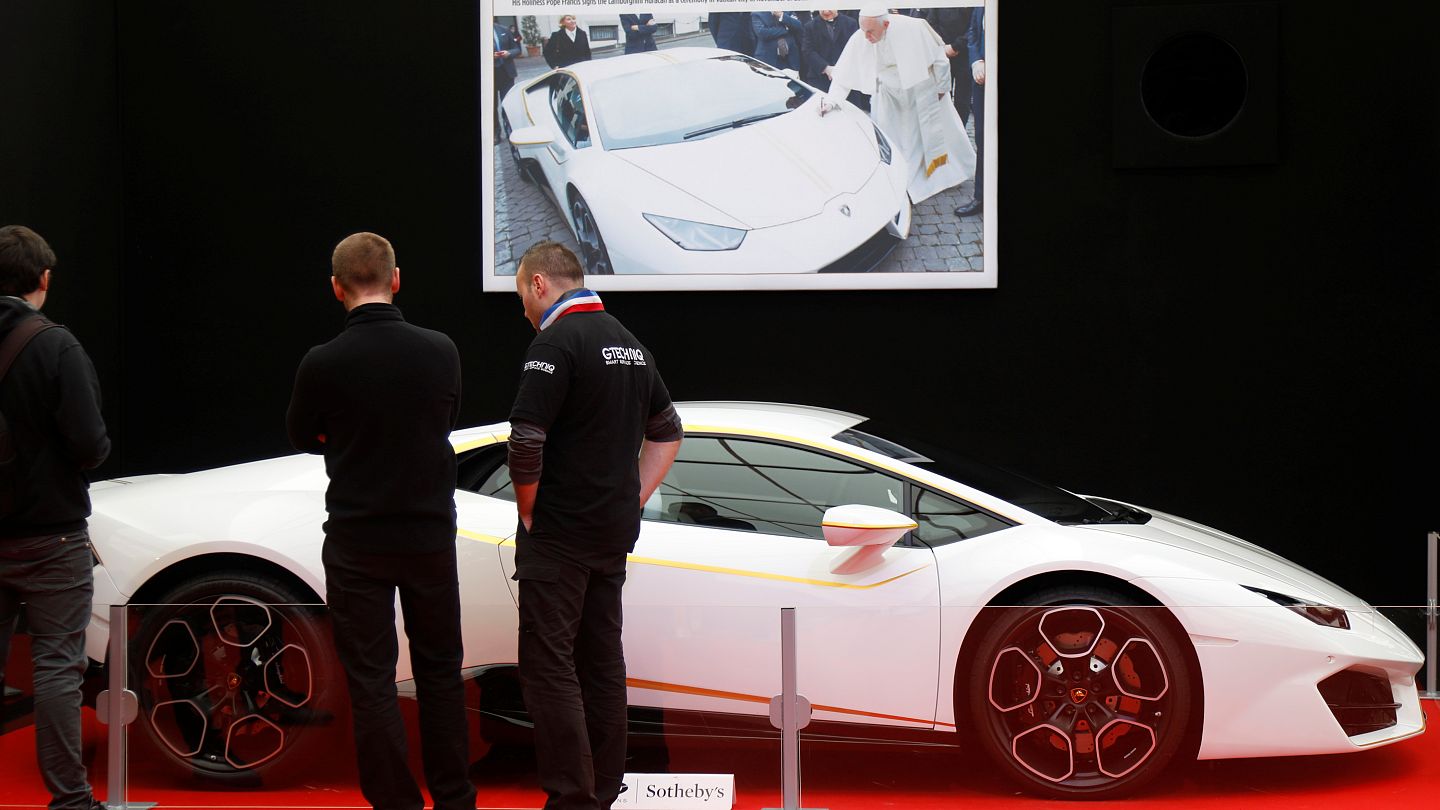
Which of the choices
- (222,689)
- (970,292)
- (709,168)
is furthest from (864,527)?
(709,168)

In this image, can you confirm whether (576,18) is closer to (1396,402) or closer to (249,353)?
(249,353)

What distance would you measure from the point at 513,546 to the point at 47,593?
3.92 ft

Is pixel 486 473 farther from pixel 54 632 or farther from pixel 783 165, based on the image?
pixel 783 165

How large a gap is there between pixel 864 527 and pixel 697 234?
3159mm

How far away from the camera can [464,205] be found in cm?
663

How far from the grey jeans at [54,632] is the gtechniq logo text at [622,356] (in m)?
1.40

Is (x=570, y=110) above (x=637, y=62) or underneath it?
underneath

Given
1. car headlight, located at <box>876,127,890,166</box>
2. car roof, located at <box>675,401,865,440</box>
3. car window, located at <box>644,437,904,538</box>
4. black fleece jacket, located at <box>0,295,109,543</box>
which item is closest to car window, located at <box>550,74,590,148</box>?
car headlight, located at <box>876,127,890,166</box>

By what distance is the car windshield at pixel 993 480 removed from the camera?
4031 millimetres

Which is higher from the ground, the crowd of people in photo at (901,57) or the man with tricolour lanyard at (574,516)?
the crowd of people in photo at (901,57)

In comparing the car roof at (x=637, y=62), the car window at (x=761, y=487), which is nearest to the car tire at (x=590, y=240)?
the car roof at (x=637, y=62)

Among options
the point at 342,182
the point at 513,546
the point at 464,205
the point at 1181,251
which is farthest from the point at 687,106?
the point at 513,546

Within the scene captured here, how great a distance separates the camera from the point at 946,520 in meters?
3.85

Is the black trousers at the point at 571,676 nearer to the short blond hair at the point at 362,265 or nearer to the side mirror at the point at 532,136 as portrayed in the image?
the short blond hair at the point at 362,265
